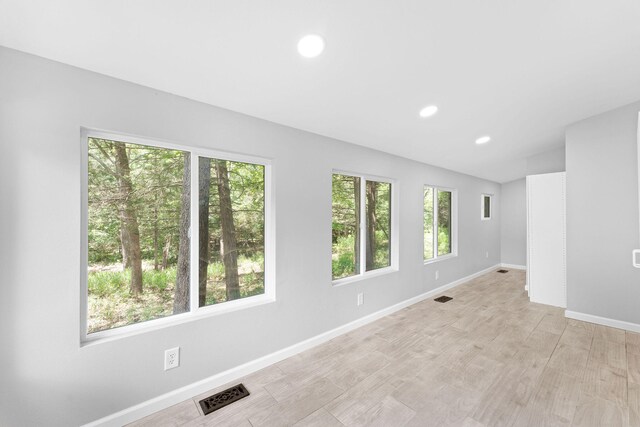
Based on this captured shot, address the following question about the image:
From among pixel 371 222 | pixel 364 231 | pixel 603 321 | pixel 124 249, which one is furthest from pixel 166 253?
pixel 603 321

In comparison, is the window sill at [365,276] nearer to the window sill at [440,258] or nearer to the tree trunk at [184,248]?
the window sill at [440,258]

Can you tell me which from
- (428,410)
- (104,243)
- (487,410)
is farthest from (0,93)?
(487,410)

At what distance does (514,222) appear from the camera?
6781 mm

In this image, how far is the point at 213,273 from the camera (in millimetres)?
2250

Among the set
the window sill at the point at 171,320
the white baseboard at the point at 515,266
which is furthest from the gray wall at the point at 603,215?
the window sill at the point at 171,320

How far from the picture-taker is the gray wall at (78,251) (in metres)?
1.44

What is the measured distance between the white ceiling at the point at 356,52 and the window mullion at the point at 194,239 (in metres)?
0.58

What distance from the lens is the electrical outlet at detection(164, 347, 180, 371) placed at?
1899 mm

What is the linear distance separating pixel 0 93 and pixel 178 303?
62.6 inches

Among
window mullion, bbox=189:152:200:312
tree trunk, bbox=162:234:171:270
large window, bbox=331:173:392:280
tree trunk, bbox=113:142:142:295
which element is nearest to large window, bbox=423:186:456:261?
large window, bbox=331:173:392:280

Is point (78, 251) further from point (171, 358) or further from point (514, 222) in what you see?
point (514, 222)

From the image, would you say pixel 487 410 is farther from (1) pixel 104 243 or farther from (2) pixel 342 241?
(1) pixel 104 243

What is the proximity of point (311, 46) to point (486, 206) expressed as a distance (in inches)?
252

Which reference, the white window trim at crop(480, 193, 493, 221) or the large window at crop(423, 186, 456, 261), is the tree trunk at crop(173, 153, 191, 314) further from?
the white window trim at crop(480, 193, 493, 221)
